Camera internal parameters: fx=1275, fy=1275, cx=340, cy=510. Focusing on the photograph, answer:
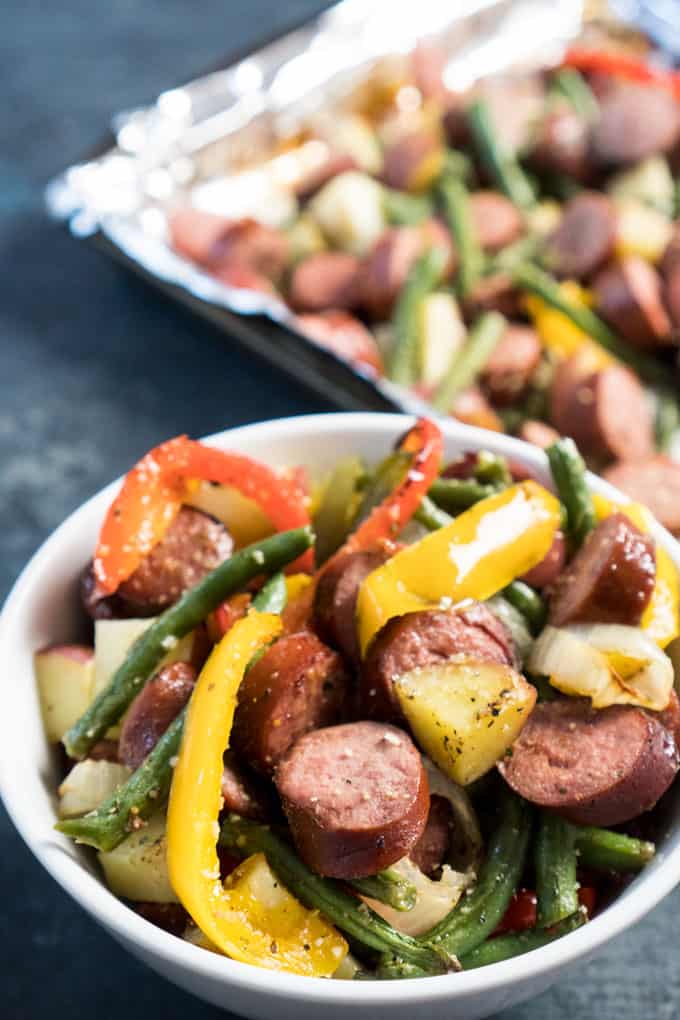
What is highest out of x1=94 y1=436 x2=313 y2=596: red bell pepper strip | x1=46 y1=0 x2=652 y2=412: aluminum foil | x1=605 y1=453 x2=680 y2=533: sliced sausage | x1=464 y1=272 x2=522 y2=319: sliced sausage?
x1=46 y1=0 x2=652 y2=412: aluminum foil

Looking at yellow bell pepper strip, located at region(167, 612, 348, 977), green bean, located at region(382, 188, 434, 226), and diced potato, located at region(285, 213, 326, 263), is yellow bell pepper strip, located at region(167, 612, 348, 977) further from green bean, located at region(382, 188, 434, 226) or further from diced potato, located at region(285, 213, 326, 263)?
green bean, located at region(382, 188, 434, 226)

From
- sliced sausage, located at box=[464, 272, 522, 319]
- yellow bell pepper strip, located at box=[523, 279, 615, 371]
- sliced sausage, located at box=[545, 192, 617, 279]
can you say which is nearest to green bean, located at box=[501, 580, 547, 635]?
yellow bell pepper strip, located at box=[523, 279, 615, 371]

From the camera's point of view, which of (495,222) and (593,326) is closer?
(593,326)

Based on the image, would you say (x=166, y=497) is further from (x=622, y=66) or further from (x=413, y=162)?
(x=622, y=66)

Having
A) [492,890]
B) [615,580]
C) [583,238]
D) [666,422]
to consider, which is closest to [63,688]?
[492,890]

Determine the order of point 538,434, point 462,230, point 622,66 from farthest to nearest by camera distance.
A: point 622,66 < point 462,230 < point 538,434

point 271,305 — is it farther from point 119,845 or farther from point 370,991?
point 370,991
